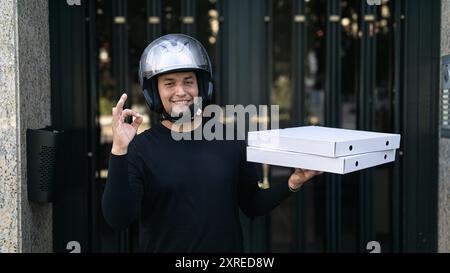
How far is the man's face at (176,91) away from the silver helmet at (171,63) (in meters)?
0.04

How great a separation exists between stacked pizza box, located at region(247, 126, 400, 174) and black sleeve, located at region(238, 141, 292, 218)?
203 millimetres

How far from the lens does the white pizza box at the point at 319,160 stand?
192 cm

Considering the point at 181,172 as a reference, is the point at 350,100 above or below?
above

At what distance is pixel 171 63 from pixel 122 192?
1.91 ft

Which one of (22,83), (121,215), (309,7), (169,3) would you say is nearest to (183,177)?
(121,215)

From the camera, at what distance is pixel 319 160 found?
1.97 metres

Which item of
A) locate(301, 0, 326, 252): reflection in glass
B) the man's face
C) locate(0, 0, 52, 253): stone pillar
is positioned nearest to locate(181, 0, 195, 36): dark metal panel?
locate(301, 0, 326, 252): reflection in glass

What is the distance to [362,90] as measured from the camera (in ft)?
11.2

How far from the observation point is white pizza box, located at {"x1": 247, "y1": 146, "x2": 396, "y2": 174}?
6.30 feet

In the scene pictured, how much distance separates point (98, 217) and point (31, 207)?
24.5 inches

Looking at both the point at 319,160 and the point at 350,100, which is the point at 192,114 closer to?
the point at 319,160

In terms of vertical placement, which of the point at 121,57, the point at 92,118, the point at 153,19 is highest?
the point at 153,19

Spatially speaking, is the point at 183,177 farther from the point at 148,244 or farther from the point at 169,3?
the point at 169,3

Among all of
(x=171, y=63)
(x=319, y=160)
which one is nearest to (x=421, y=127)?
(x=319, y=160)
